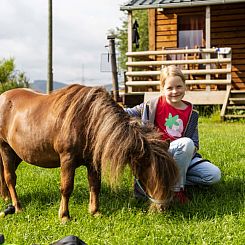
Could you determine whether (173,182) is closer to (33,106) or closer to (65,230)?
(65,230)

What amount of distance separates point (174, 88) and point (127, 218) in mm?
1291

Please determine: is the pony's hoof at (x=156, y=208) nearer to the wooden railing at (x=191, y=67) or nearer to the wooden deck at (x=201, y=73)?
the wooden deck at (x=201, y=73)

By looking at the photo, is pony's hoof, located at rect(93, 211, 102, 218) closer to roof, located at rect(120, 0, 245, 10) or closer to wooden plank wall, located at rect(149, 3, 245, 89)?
roof, located at rect(120, 0, 245, 10)

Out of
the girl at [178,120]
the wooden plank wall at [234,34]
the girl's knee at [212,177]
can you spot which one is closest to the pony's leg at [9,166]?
the girl at [178,120]

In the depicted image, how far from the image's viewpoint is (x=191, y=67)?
15586mm

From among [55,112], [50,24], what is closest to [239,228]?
[55,112]

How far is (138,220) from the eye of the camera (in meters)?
4.23

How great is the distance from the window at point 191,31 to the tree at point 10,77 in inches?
400

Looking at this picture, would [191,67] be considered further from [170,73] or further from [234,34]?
[170,73]

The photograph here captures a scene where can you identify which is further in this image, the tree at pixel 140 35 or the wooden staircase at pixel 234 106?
the tree at pixel 140 35

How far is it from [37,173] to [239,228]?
10.1 feet

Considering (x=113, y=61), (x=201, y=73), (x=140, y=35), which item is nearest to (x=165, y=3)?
(x=113, y=61)

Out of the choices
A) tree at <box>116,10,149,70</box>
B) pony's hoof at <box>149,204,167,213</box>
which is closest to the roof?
pony's hoof at <box>149,204,167,213</box>

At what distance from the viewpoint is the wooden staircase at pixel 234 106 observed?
13.1m
